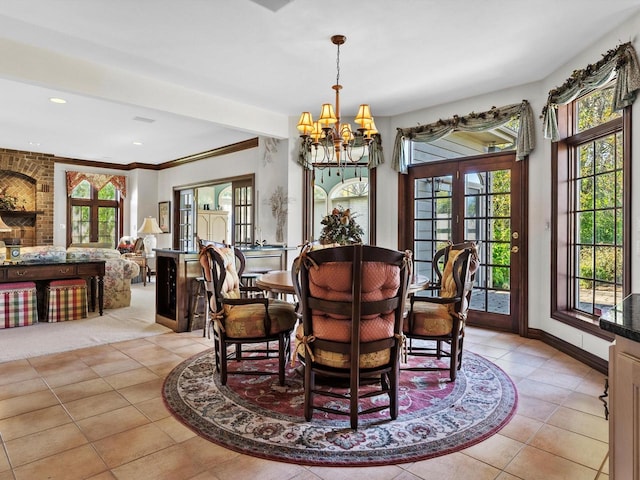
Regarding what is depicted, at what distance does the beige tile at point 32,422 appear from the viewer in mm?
2225

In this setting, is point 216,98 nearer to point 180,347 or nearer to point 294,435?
point 180,347

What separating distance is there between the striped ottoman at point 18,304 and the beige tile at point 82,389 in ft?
8.16

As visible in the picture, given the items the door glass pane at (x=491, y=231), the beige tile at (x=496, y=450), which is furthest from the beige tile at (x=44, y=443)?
the door glass pane at (x=491, y=231)

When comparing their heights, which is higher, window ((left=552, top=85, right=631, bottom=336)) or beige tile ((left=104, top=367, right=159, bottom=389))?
window ((left=552, top=85, right=631, bottom=336))

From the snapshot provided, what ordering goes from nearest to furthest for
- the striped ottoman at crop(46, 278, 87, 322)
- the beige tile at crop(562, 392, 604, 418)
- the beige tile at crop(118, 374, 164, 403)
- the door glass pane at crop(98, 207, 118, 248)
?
the beige tile at crop(562, 392, 604, 418) → the beige tile at crop(118, 374, 164, 403) → the striped ottoman at crop(46, 278, 87, 322) → the door glass pane at crop(98, 207, 118, 248)

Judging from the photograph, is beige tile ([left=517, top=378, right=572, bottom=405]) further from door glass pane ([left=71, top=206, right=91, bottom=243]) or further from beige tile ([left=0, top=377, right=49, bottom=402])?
door glass pane ([left=71, top=206, right=91, bottom=243])

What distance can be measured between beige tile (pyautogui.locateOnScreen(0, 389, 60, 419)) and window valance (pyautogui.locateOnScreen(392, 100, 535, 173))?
4424mm

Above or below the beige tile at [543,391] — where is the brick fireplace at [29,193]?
above

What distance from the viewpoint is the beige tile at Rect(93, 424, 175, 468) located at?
198cm

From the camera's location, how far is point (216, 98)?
495 cm

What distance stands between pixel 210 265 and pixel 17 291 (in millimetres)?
3381

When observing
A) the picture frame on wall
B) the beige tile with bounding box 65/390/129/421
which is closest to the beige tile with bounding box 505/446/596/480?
the beige tile with bounding box 65/390/129/421

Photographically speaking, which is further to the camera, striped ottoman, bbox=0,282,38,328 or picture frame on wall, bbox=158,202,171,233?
picture frame on wall, bbox=158,202,171,233

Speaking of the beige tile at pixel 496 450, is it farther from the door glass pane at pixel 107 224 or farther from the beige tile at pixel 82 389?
the door glass pane at pixel 107 224
